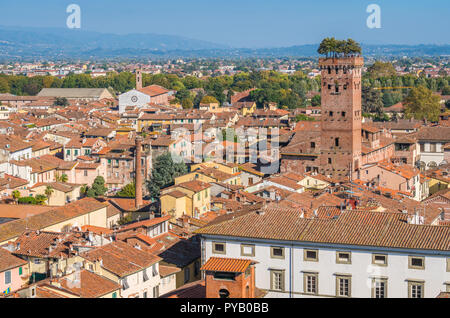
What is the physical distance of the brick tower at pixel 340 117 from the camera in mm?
28031

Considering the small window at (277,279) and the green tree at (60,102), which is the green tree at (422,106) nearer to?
the green tree at (60,102)

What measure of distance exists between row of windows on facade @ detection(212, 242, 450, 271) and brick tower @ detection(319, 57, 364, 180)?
15.5m

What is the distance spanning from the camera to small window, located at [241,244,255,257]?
12670 millimetres

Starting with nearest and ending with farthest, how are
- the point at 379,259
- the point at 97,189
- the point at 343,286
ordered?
the point at 379,259 → the point at 343,286 → the point at 97,189

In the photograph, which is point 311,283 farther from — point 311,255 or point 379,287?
point 379,287

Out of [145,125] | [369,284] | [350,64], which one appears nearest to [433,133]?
[350,64]

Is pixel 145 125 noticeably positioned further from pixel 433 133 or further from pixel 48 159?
pixel 433 133

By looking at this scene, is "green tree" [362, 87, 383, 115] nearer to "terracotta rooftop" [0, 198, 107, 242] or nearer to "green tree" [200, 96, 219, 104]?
"green tree" [200, 96, 219, 104]

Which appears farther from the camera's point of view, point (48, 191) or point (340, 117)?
point (340, 117)

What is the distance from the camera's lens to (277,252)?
12.5 m

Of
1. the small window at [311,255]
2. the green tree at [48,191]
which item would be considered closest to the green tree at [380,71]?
the green tree at [48,191]

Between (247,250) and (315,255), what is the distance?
1.24 m

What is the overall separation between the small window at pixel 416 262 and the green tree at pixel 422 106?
3744cm

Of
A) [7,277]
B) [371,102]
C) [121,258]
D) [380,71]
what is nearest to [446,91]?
[380,71]
